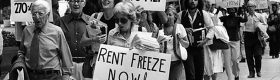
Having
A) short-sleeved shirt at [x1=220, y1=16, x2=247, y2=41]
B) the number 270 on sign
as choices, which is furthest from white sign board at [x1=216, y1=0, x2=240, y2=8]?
the number 270 on sign

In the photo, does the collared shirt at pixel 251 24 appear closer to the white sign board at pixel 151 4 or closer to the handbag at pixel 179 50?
the handbag at pixel 179 50

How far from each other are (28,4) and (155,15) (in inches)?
115

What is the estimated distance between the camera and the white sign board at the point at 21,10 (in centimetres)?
861

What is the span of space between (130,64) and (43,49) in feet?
3.63

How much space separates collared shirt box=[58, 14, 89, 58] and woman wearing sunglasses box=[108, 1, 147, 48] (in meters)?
1.32

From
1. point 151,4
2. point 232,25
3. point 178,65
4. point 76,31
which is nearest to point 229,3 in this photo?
point 232,25

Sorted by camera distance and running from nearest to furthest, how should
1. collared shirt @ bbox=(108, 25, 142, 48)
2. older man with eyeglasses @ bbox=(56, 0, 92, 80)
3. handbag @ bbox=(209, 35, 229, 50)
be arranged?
→ collared shirt @ bbox=(108, 25, 142, 48) → older man with eyeglasses @ bbox=(56, 0, 92, 80) → handbag @ bbox=(209, 35, 229, 50)

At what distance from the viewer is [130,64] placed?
619cm

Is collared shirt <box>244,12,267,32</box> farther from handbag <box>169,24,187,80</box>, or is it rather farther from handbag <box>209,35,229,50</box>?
handbag <box>169,24,187,80</box>

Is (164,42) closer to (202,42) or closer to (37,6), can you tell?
(37,6)

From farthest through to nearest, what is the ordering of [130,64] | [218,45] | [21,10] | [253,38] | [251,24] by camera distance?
[251,24] < [253,38] < [218,45] < [21,10] < [130,64]

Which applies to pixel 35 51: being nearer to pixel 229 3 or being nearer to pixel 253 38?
pixel 229 3

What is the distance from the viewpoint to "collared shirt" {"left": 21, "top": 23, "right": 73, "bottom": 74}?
6.79 meters

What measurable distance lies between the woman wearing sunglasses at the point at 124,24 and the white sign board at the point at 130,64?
0.37 m
